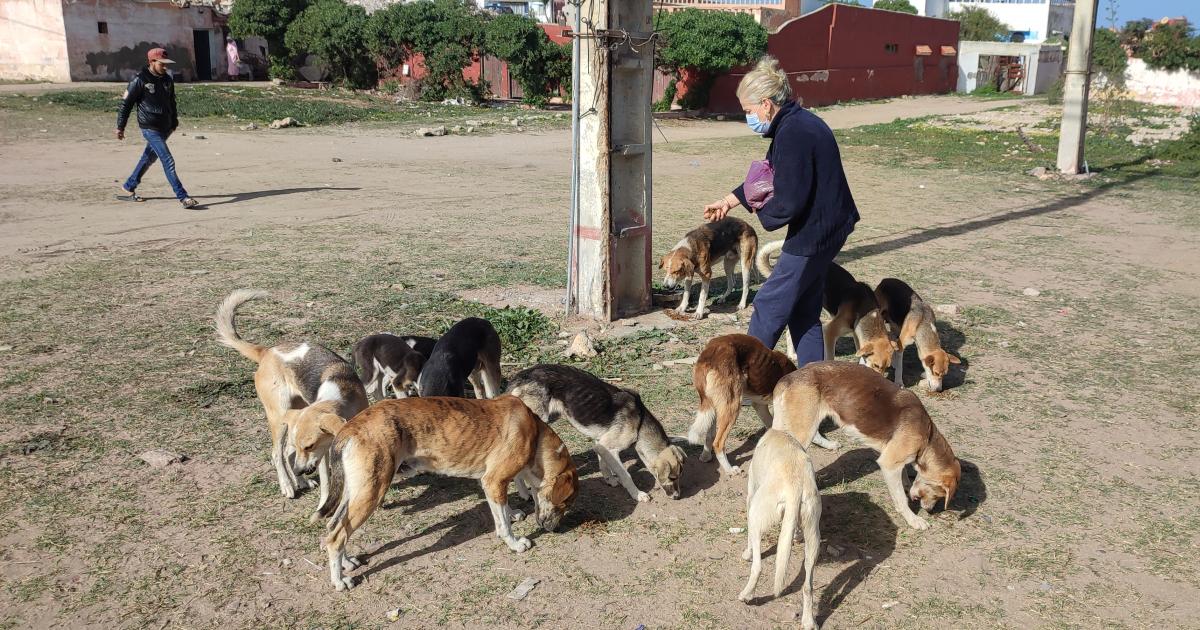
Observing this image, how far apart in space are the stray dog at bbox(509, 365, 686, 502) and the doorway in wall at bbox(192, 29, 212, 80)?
39341 millimetres

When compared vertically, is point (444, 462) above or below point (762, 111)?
below

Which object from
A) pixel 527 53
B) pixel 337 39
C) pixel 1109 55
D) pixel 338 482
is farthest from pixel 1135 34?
pixel 338 482

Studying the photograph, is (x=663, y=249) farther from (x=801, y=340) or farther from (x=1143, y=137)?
(x=1143, y=137)

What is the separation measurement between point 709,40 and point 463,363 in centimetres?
2841

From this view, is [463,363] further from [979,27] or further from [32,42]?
[979,27]

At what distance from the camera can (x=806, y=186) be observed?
5527 millimetres

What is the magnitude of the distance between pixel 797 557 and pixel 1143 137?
23657mm

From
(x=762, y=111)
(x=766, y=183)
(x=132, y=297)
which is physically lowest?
(x=132, y=297)

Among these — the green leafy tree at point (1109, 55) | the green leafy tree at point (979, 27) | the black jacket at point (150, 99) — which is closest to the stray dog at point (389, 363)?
the black jacket at point (150, 99)

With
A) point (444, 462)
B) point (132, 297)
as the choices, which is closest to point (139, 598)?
point (444, 462)

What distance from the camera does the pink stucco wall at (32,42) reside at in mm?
32719

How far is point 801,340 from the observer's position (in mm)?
6172

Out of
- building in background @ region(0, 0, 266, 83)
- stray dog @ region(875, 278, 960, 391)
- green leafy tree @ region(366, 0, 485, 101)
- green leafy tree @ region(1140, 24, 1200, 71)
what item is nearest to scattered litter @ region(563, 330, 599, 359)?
stray dog @ region(875, 278, 960, 391)

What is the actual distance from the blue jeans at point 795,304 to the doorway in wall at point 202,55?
129 ft
